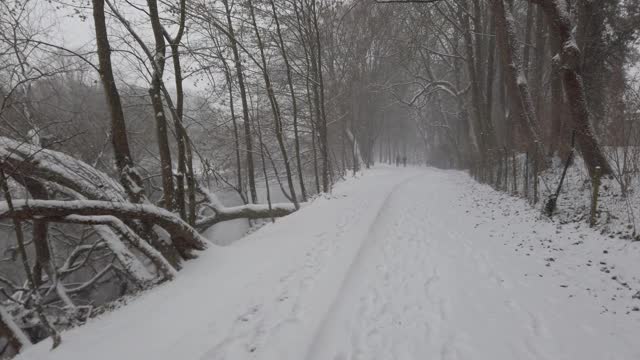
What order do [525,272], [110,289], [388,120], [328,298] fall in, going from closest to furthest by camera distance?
[328,298] < [525,272] < [110,289] < [388,120]

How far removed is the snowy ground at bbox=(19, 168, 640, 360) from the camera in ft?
10.4

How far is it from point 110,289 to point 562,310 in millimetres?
12840

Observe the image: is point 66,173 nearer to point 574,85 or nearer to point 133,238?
point 133,238

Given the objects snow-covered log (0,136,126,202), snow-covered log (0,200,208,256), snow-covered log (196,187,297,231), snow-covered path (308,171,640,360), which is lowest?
snow-covered path (308,171,640,360)

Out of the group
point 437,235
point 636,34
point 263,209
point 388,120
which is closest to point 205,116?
point 263,209

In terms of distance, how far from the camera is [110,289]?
35.6ft

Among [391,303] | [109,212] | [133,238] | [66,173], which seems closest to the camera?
[391,303]

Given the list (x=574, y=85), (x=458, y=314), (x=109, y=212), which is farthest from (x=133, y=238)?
(x=574, y=85)

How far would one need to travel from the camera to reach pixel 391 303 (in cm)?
418

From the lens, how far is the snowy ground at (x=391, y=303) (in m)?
3.17

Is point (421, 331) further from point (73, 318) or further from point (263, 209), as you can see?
point (263, 209)

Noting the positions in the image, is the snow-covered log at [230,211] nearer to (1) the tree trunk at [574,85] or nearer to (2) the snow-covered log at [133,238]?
(2) the snow-covered log at [133,238]

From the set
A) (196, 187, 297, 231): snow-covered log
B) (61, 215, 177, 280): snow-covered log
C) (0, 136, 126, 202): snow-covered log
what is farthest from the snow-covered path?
(196, 187, 297, 231): snow-covered log

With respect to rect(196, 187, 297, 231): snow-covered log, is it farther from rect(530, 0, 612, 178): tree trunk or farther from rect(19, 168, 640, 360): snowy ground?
rect(530, 0, 612, 178): tree trunk
